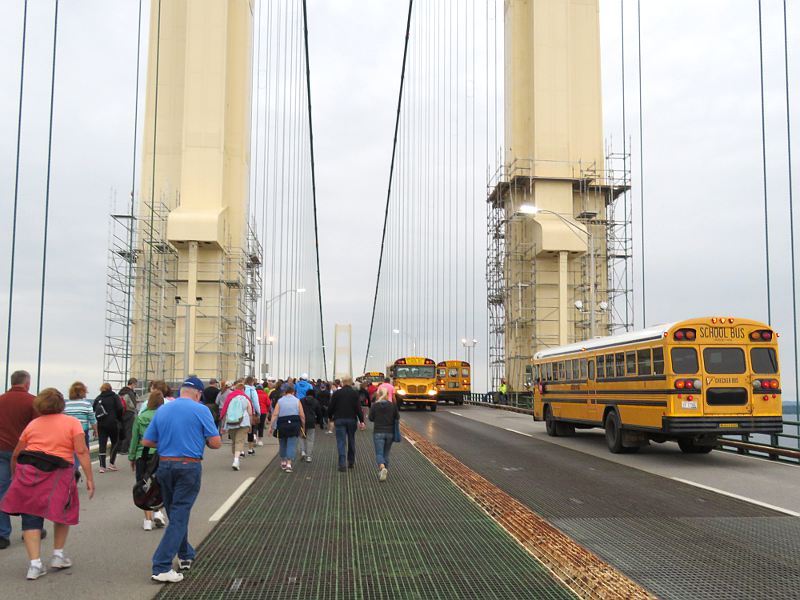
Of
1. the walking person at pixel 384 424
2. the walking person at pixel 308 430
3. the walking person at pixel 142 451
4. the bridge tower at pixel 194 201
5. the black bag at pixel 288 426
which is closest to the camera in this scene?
the walking person at pixel 142 451

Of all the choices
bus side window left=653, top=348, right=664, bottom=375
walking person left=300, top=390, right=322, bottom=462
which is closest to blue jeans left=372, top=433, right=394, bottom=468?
walking person left=300, top=390, right=322, bottom=462

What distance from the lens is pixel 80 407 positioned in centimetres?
1033

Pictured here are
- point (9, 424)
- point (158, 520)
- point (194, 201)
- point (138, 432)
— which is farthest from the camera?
point (194, 201)

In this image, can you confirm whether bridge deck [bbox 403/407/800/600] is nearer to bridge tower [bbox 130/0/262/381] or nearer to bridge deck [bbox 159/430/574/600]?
bridge deck [bbox 159/430/574/600]

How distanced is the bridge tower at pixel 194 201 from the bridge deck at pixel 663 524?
1110 inches

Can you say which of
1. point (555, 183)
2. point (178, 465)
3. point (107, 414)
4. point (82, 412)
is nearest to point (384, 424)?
point (107, 414)

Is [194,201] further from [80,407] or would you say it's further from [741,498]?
[741,498]

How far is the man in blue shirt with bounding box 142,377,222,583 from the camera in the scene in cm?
643

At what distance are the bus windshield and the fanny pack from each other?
3711 centimetres

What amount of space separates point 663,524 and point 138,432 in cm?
648

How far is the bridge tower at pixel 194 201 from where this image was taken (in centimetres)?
4109

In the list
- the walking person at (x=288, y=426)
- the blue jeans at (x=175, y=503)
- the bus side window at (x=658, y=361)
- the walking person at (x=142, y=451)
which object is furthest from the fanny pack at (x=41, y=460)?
the bus side window at (x=658, y=361)

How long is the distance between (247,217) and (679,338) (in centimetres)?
3614

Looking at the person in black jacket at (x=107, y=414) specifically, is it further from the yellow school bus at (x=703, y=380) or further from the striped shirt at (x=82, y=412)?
the yellow school bus at (x=703, y=380)
